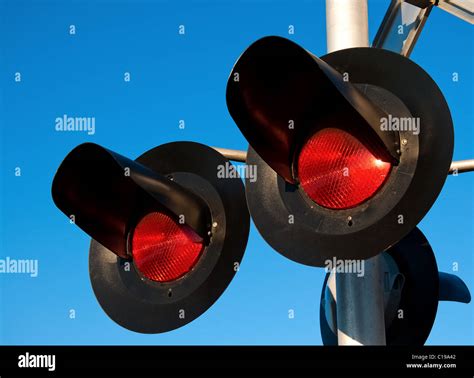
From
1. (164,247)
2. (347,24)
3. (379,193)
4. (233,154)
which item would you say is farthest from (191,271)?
(347,24)

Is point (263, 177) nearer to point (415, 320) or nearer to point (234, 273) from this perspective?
point (234, 273)

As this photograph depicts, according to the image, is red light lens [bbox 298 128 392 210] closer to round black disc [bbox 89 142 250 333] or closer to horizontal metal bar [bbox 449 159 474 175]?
round black disc [bbox 89 142 250 333]

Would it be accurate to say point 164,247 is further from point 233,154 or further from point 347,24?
point 347,24

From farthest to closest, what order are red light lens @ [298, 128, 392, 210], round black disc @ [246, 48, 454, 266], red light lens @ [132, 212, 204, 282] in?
red light lens @ [132, 212, 204, 282] → red light lens @ [298, 128, 392, 210] → round black disc @ [246, 48, 454, 266]

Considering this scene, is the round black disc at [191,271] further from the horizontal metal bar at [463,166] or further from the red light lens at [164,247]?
the horizontal metal bar at [463,166]

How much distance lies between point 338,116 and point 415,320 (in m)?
2.20

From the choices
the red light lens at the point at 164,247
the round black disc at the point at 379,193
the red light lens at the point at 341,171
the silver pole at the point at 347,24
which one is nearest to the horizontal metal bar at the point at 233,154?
the red light lens at the point at 164,247

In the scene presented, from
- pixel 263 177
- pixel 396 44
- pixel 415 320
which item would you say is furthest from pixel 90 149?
pixel 415 320

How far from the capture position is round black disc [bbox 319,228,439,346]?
4.75m

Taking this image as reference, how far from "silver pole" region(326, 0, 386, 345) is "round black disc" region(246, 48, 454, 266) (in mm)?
646

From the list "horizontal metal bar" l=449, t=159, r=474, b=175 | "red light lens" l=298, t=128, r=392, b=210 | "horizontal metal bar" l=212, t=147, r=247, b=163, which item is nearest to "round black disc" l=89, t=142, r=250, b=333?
"horizontal metal bar" l=212, t=147, r=247, b=163

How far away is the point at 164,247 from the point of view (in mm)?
3809

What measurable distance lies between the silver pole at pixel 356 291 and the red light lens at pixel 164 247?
2.49 feet

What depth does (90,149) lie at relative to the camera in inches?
145
